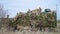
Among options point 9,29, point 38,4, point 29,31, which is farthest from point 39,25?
point 9,29

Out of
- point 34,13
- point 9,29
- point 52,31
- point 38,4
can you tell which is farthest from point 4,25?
point 52,31

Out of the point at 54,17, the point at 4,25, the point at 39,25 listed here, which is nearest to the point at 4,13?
the point at 4,25

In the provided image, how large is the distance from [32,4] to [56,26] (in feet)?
1.78

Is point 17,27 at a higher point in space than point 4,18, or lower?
lower

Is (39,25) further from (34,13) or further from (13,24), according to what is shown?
(13,24)

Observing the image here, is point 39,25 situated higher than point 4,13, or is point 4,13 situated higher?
point 4,13

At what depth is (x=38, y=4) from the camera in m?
1.84

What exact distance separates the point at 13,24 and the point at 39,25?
0.44 meters

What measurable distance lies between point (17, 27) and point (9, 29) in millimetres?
141

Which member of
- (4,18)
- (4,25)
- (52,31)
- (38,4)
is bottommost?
(52,31)

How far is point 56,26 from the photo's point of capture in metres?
1.79

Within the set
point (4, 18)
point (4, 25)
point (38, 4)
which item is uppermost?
point (38, 4)

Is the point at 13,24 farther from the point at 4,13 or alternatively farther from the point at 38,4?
the point at 38,4

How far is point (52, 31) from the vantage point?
1.80 meters
